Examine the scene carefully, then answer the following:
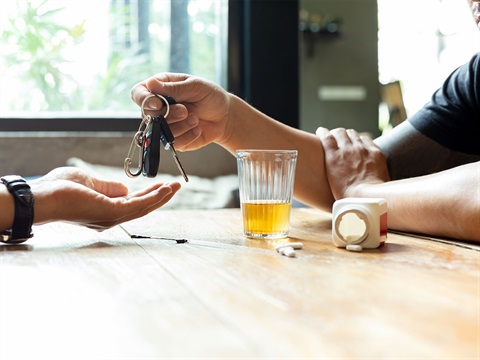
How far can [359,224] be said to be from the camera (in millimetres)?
1010

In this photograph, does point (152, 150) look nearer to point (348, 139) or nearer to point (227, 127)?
point (227, 127)

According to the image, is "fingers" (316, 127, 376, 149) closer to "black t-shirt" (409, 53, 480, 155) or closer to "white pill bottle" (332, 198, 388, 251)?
"black t-shirt" (409, 53, 480, 155)

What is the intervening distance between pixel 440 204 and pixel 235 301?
605mm

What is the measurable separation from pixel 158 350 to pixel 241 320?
10cm

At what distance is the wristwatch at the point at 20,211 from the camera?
1.04 m

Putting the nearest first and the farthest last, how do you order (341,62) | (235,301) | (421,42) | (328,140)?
1. (235,301)
2. (328,140)
3. (341,62)
4. (421,42)

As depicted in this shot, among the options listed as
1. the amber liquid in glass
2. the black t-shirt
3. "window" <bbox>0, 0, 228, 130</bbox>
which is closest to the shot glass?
the amber liquid in glass

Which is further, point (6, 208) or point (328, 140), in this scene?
point (328, 140)

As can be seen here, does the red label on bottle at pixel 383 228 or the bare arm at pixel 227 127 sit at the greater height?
the bare arm at pixel 227 127

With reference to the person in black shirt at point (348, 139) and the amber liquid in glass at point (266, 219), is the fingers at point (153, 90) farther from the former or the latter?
the amber liquid in glass at point (266, 219)

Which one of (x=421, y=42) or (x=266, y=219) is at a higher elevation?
(x=421, y=42)

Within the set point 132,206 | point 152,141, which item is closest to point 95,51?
point 152,141

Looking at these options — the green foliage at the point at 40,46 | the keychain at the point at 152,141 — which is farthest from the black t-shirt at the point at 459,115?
the green foliage at the point at 40,46

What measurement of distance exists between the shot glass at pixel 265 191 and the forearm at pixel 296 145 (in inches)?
16.2
